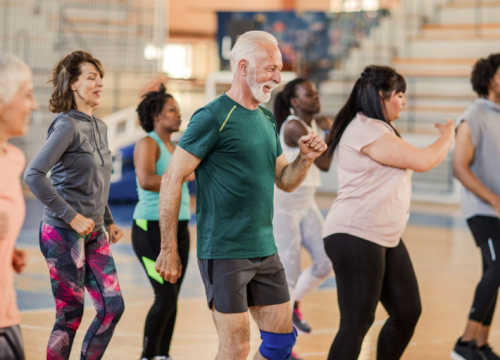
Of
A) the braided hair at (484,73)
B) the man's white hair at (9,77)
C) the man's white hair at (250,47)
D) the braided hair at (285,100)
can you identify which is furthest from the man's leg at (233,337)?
the braided hair at (484,73)

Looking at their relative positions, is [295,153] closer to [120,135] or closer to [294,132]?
[294,132]

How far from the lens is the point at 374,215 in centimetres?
359

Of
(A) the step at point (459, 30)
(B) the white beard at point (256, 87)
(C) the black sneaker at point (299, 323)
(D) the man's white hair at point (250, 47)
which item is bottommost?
(C) the black sneaker at point (299, 323)

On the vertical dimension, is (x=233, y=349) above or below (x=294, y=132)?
below

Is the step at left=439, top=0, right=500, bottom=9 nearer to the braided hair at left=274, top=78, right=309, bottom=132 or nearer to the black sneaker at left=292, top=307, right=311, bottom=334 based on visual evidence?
the braided hair at left=274, top=78, right=309, bottom=132

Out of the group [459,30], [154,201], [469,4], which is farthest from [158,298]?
[469,4]

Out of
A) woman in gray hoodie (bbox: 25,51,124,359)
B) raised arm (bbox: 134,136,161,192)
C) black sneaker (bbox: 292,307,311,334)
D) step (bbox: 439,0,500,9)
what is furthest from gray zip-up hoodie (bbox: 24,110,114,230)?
step (bbox: 439,0,500,9)

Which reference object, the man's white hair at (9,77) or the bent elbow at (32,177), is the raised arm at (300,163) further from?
the man's white hair at (9,77)

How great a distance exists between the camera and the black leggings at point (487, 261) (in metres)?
4.45

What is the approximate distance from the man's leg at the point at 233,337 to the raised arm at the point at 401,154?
3.43 feet

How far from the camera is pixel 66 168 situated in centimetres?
354

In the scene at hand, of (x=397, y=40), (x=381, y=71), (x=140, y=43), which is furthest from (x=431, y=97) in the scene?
(x=381, y=71)

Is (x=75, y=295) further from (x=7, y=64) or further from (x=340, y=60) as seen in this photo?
(x=340, y=60)

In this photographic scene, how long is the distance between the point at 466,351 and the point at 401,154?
65.9 inches
